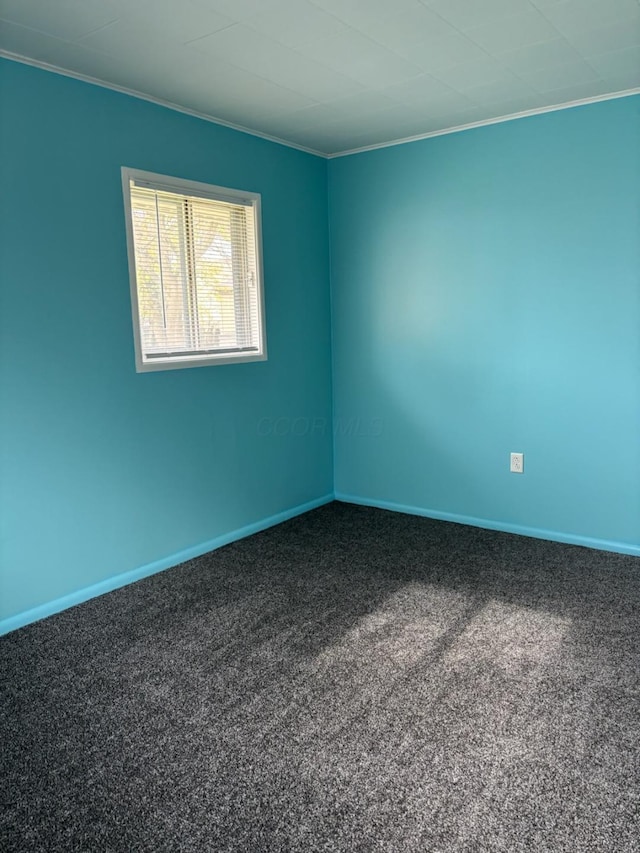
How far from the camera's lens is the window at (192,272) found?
310cm

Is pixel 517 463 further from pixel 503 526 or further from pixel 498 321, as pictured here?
pixel 498 321

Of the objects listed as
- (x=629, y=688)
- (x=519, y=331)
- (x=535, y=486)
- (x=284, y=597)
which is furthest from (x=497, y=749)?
(x=519, y=331)

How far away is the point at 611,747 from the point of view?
1860 millimetres

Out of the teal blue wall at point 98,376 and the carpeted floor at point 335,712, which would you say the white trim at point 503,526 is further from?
the teal blue wall at point 98,376

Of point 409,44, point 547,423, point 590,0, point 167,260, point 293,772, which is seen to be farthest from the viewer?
point 547,423

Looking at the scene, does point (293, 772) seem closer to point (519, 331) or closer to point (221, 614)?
point (221, 614)

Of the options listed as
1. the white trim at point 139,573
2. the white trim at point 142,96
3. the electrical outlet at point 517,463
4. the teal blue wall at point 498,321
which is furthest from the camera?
the electrical outlet at point 517,463

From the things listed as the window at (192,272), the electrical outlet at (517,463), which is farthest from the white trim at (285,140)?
the electrical outlet at (517,463)

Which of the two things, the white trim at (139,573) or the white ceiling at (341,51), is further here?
the white trim at (139,573)

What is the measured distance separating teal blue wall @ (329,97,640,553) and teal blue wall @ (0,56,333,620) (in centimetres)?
69

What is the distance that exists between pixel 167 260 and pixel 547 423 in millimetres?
2269

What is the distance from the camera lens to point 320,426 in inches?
171

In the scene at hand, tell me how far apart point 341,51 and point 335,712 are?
2522 millimetres

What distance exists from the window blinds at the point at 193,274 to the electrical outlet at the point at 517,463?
5.51ft
